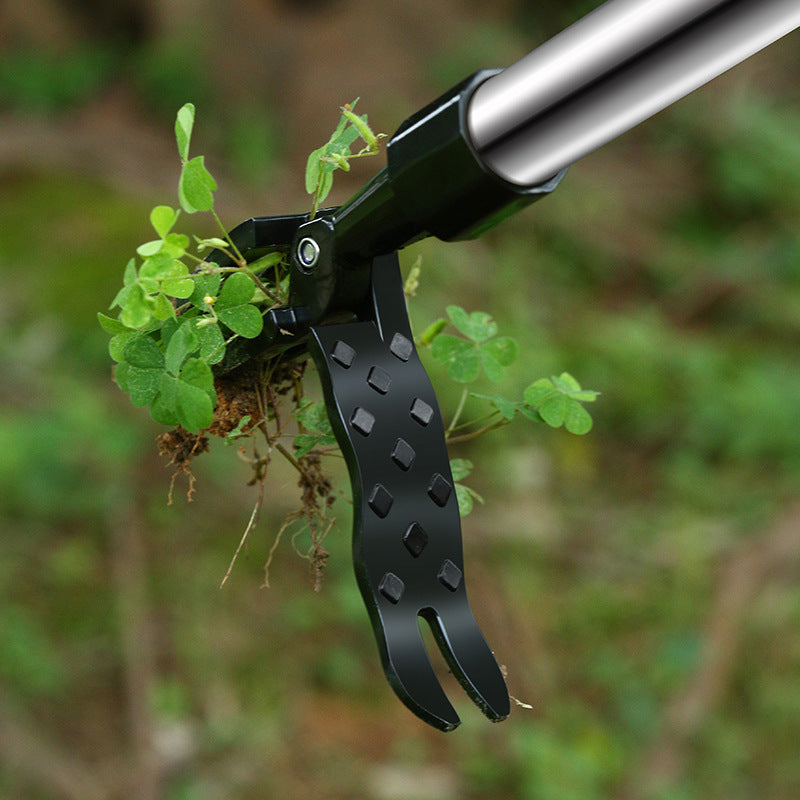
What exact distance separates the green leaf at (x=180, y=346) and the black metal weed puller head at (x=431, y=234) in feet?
0.12

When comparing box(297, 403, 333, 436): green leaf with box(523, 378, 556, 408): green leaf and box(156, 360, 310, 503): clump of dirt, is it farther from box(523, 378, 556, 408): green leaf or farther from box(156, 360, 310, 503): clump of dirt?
box(523, 378, 556, 408): green leaf

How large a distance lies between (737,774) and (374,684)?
1.03 m

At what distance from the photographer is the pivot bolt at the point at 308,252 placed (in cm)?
48

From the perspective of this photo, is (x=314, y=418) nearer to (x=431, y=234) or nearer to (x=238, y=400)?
(x=238, y=400)

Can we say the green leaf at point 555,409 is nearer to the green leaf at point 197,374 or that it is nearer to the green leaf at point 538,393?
the green leaf at point 538,393

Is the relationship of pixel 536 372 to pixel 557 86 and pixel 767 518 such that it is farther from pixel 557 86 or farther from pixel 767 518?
pixel 557 86

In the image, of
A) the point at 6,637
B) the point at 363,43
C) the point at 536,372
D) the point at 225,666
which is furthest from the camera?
the point at 363,43

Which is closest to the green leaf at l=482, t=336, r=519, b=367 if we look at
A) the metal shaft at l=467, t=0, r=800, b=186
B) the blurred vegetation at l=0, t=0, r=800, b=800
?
the metal shaft at l=467, t=0, r=800, b=186

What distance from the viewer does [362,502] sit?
45 centimetres

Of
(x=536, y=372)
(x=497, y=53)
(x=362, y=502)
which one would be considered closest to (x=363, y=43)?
(x=497, y=53)

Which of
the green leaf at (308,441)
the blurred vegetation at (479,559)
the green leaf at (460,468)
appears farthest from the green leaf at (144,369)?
the blurred vegetation at (479,559)

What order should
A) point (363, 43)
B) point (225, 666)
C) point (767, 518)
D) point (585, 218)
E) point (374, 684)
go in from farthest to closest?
1. point (363, 43)
2. point (585, 218)
3. point (767, 518)
4. point (374, 684)
5. point (225, 666)

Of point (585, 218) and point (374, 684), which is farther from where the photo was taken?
point (585, 218)

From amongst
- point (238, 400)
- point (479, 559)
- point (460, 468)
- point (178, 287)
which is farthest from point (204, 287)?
point (479, 559)
